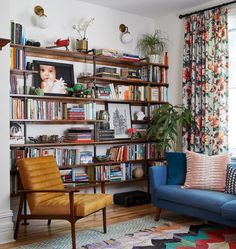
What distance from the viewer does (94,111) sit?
16.0 feet

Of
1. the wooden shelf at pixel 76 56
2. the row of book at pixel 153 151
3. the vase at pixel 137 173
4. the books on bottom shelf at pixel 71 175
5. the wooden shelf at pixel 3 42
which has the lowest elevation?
the vase at pixel 137 173

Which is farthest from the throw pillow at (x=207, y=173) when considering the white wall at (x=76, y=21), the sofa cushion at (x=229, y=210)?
the white wall at (x=76, y=21)

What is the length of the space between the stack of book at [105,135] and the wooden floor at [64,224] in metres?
0.95

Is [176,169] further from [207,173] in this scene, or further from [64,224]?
[64,224]

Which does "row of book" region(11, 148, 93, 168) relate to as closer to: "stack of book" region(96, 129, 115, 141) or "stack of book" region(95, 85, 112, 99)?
"stack of book" region(96, 129, 115, 141)

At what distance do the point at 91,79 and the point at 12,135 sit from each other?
53.9 inches

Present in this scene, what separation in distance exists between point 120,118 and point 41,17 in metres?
1.78

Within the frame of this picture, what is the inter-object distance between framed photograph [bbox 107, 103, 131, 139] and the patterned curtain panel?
0.86 metres

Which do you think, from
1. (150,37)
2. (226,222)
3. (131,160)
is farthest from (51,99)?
(226,222)

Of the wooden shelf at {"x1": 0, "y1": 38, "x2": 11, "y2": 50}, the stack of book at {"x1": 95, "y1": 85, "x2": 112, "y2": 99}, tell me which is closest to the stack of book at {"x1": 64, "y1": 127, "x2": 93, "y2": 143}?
the stack of book at {"x1": 95, "y1": 85, "x2": 112, "y2": 99}

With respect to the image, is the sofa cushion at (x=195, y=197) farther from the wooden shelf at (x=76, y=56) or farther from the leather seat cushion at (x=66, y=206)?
the wooden shelf at (x=76, y=56)

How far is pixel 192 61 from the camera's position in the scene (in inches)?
202

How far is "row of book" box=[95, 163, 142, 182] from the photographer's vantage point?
16.2 feet

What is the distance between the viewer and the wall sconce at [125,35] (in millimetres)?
5414
